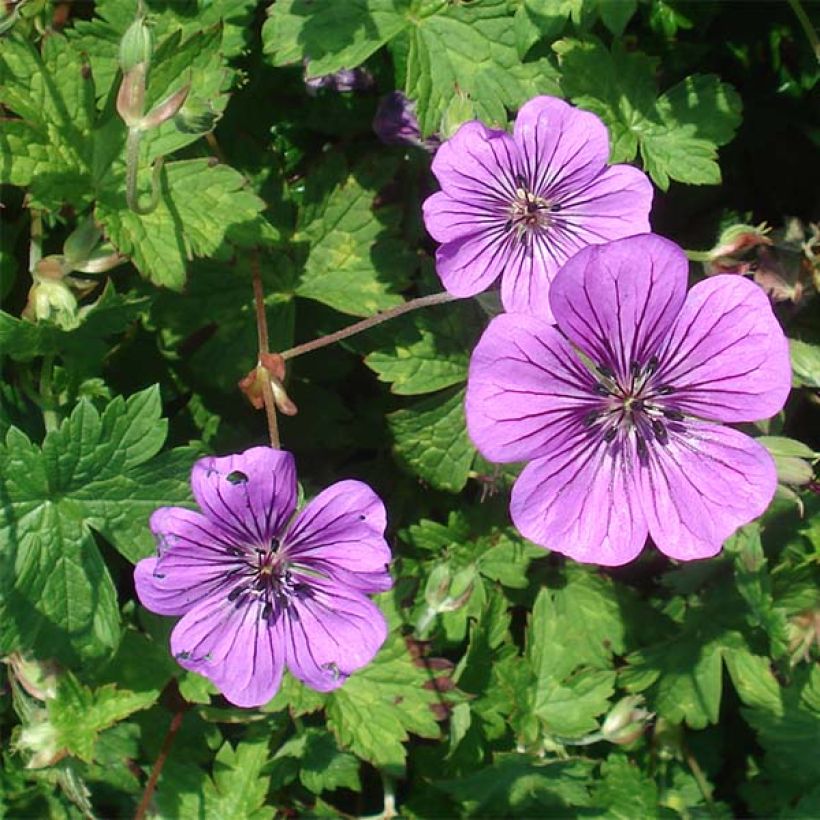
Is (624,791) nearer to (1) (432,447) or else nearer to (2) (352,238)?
(1) (432,447)

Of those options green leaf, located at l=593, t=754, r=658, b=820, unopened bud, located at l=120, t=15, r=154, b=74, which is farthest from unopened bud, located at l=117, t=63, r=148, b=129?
green leaf, located at l=593, t=754, r=658, b=820

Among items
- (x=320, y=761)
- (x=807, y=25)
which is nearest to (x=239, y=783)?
(x=320, y=761)

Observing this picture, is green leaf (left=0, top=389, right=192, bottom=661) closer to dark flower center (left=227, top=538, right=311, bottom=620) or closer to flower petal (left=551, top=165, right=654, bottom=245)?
dark flower center (left=227, top=538, right=311, bottom=620)

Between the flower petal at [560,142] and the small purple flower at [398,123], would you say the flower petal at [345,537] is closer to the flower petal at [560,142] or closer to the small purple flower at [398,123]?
the flower petal at [560,142]

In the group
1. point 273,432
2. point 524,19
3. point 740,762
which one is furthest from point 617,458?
point 740,762

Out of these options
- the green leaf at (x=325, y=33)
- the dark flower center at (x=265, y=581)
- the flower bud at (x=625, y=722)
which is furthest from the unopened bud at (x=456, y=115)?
the flower bud at (x=625, y=722)

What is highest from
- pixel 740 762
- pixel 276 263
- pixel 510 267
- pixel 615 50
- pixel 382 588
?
pixel 615 50

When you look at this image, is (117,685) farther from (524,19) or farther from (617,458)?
(524,19)
